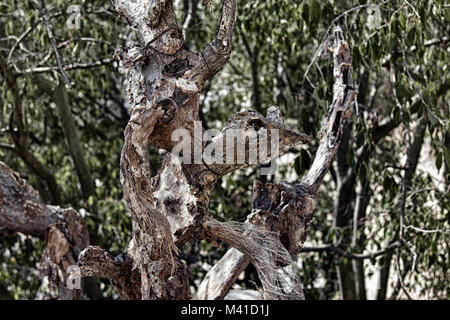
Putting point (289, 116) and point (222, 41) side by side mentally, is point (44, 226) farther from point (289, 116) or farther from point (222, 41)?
point (289, 116)

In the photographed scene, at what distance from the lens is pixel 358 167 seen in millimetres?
2990

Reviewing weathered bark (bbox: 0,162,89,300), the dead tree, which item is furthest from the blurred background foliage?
the dead tree

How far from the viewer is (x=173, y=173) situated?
6.73ft

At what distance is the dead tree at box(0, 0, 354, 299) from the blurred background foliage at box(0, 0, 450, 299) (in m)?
0.76

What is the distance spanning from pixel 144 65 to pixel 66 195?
2.62 meters

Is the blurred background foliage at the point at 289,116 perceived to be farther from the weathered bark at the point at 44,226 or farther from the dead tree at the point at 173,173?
the dead tree at the point at 173,173

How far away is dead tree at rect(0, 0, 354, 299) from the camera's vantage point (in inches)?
68.2

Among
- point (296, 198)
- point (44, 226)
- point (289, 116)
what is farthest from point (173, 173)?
point (289, 116)

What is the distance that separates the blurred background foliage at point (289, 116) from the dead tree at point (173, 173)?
2.50 feet

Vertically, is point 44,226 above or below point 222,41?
below

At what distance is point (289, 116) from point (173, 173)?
7.14ft

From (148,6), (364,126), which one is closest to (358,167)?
(364,126)

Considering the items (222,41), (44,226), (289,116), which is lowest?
(44,226)
